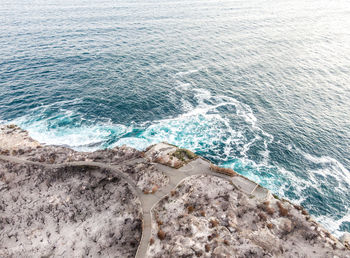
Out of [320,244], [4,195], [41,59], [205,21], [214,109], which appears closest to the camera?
[320,244]

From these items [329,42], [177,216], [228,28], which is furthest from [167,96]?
[329,42]

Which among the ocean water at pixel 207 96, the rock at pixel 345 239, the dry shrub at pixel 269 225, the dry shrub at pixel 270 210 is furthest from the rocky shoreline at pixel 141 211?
the ocean water at pixel 207 96

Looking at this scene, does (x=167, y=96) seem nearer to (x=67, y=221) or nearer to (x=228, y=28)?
(x=67, y=221)

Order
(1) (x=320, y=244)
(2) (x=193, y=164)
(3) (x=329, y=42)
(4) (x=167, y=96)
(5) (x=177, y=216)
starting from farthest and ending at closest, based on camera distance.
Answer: (3) (x=329, y=42) → (4) (x=167, y=96) → (2) (x=193, y=164) → (5) (x=177, y=216) → (1) (x=320, y=244)

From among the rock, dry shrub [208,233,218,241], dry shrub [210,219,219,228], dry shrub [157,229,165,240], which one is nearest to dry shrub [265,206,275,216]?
dry shrub [210,219,219,228]

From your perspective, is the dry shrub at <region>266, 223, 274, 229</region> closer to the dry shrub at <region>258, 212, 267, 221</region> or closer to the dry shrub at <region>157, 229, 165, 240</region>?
the dry shrub at <region>258, 212, 267, 221</region>

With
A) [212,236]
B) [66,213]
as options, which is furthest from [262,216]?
[66,213]
